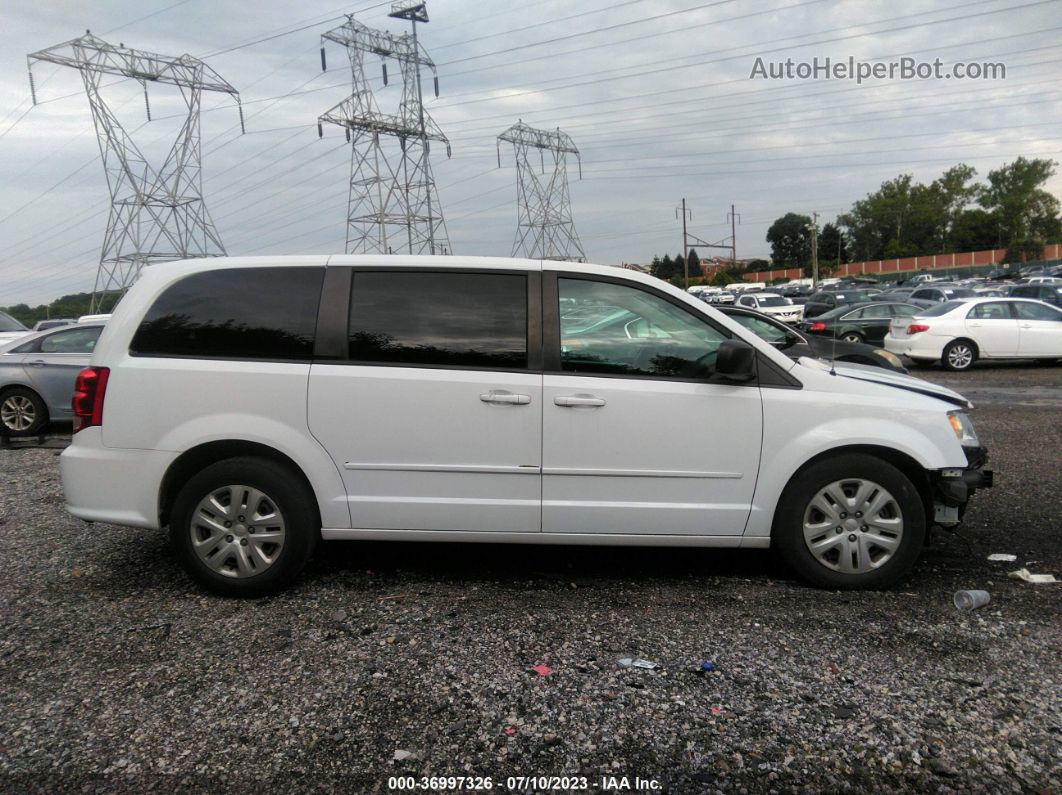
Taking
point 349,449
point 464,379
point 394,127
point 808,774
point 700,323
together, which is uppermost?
point 394,127

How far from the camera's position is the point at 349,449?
4.19 metres

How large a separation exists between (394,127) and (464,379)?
3539 centimetres

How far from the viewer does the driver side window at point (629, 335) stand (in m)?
4.24

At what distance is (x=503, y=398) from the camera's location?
4125mm

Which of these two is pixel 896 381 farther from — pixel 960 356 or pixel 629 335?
pixel 960 356

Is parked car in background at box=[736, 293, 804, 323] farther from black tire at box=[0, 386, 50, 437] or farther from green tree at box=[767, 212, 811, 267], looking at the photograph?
green tree at box=[767, 212, 811, 267]

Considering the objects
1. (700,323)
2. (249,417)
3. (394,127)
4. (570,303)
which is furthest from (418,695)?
(394,127)

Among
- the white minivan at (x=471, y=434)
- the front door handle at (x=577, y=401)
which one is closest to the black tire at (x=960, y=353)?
the white minivan at (x=471, y=434)

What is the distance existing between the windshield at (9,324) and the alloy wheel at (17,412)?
6485mm

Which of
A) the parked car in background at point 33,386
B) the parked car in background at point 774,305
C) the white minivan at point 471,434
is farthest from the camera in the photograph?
the parked car in background at point 774,305

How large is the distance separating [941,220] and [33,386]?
401 ft

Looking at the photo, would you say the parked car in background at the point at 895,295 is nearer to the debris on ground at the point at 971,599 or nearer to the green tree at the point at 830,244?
the debris on ground at the point at 971,599

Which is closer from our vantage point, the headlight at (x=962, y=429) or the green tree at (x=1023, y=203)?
the headlight at (x=962, y=429)

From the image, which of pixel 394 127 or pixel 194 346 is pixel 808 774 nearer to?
pixel 194 346
